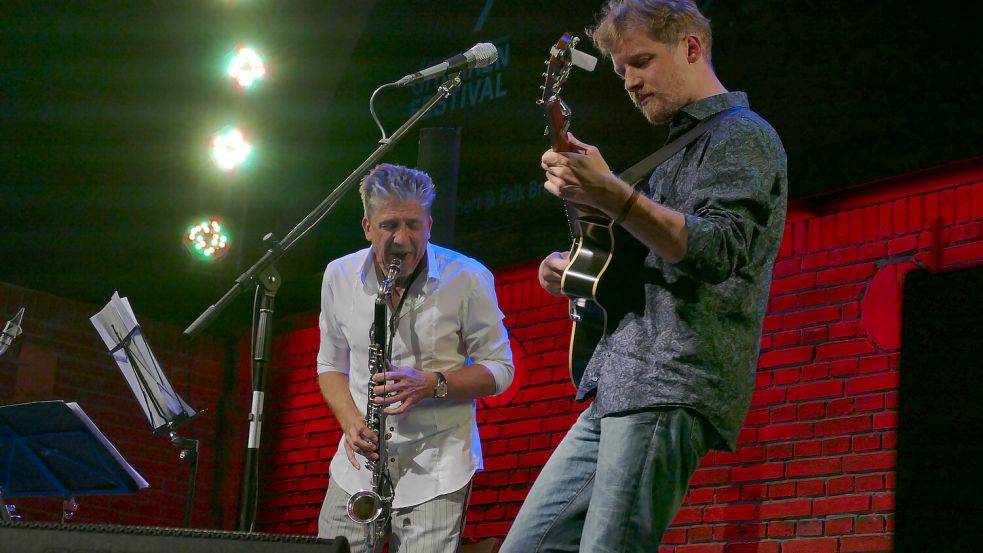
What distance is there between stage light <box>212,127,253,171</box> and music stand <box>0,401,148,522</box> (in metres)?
2.88

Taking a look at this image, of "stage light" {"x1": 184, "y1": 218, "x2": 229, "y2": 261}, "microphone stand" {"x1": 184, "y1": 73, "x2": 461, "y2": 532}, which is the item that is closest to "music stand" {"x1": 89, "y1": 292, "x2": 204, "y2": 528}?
"microphone stand" {"x1": 184, "y1": 73, "x2": 461, "y2": 532}

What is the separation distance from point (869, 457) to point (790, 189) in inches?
42.0

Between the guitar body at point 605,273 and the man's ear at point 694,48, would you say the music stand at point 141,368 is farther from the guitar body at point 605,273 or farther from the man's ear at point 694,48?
the man's ear at point 694,48

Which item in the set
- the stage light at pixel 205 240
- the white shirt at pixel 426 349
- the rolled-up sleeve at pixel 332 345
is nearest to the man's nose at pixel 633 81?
the white shirt at pixel 426 349

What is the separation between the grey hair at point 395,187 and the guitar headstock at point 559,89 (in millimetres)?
1270

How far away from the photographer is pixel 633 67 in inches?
96.0

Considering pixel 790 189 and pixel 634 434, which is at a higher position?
pixel 790 189

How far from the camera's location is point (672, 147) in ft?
7.77

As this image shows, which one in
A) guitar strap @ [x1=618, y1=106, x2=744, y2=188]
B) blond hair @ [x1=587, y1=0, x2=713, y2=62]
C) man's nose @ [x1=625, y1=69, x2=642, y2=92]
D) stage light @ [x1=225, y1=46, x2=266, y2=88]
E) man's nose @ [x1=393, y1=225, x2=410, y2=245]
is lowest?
guitar strap @ [x1=618, y1=106, x2=744, y2=188]

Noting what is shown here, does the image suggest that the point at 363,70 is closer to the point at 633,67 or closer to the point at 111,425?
the point at 111,425

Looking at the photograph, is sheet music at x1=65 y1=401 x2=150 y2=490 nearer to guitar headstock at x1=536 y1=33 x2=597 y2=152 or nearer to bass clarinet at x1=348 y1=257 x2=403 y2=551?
bass clarinet at x1=348 y1=257 x2=403 y2=551

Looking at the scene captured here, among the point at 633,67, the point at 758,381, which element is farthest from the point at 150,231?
the point at 633,67

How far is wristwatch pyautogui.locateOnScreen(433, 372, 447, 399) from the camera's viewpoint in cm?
347

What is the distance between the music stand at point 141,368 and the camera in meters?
4.03
